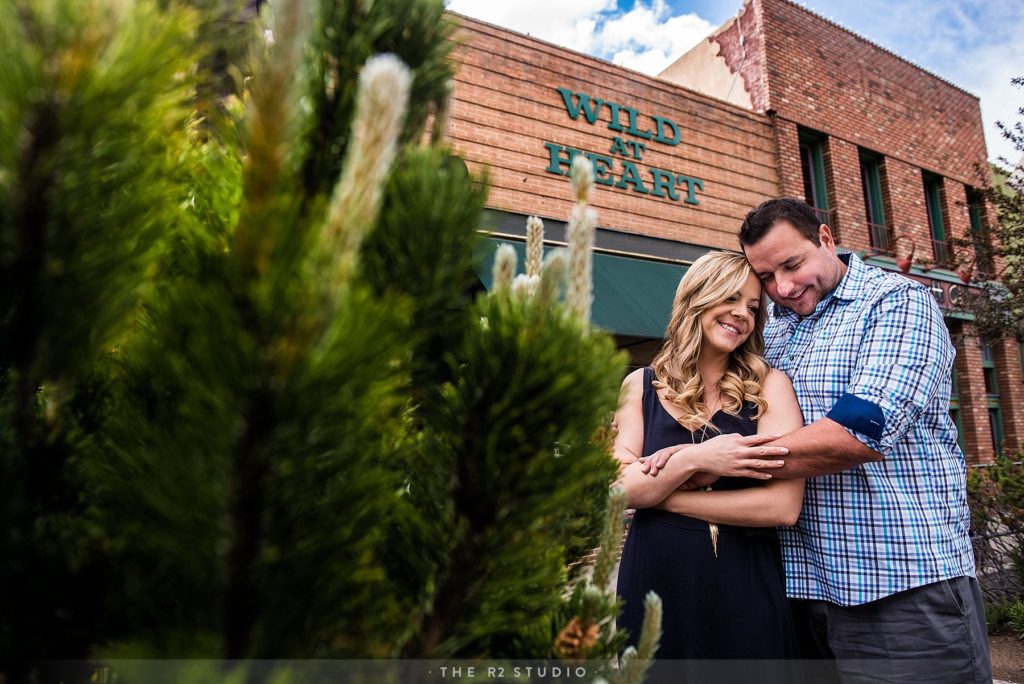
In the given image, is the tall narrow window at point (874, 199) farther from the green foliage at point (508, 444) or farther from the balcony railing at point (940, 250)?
the green foliage at point (508, 444)

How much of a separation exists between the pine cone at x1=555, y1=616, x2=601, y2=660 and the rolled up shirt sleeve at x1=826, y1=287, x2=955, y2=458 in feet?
5.05

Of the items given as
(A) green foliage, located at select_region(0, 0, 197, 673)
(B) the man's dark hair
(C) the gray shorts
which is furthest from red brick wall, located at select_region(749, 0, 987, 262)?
(A) green foliage, located at select_region(0, 0, 197, 673)

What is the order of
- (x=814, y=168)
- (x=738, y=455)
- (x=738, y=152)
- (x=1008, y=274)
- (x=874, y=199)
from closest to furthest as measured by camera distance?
1. (x=738, y=455)
2. (x=1008, y=274)
3. (x=738, y=152)
4. (x=814, y=168)
5. (x=874, y=199)

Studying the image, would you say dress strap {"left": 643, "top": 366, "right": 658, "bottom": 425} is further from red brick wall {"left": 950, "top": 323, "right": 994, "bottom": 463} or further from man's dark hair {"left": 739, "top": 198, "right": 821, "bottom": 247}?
red brick wall {"left": 950, "top": 323, "right": 994, "bottom": 463}

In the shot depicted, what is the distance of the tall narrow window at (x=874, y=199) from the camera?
13914 mm

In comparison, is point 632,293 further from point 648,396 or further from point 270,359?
point 270,359

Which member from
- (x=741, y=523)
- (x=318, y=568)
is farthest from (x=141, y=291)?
(x=741, y=523)

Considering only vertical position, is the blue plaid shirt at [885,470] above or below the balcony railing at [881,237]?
below

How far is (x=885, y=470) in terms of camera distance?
2.33 metres

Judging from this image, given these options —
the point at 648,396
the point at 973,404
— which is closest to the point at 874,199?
the point at 973,404

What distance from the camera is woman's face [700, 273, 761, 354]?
2604 mm

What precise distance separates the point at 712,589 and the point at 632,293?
732 centimetres

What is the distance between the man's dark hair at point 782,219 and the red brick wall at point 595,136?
602cm

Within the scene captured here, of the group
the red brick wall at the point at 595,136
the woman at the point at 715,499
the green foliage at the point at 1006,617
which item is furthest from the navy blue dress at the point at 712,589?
the red brick wall at the point at 595,136
